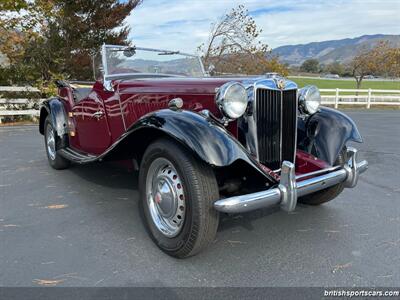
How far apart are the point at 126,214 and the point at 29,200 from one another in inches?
50.1

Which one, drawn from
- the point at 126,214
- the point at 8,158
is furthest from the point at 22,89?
Answer: the point at 126,214

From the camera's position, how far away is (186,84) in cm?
338

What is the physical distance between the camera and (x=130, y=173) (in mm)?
5293

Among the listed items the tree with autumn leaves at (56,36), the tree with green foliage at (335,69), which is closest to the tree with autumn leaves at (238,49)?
the tree with autumn leaves at (56,36)

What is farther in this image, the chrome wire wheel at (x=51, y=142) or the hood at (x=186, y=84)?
the chrome wire wheel at (x=51, y=142)

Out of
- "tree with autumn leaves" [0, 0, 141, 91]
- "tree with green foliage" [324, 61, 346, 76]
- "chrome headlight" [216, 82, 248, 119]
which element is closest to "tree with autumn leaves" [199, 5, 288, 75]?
"tree with autumn leaves" [0, 0, 141, 91]

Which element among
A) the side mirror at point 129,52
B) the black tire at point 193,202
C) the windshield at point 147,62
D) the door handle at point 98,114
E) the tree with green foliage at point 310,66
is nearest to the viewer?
the black tire at point 193,202

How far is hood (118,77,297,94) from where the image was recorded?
315 centimetres

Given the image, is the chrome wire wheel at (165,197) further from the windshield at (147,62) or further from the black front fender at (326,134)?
the windshield at (147,62)

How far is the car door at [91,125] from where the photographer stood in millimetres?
4371

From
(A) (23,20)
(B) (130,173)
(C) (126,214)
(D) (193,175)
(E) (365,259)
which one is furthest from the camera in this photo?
(A) (23,20)

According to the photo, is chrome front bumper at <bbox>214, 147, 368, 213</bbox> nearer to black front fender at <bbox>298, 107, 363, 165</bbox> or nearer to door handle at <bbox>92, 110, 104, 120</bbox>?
black front fender at <bbox>298, 107, 363, 165</bbox>

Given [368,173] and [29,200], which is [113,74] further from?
[368,173]

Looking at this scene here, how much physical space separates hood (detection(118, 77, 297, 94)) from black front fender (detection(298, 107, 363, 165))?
651mm
